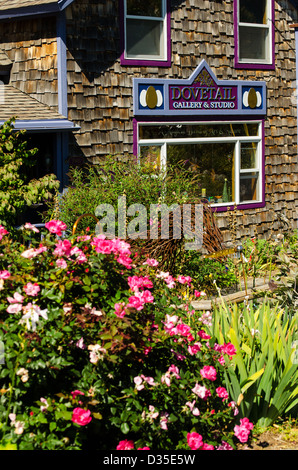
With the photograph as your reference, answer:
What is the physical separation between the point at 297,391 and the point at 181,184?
15.8 feet

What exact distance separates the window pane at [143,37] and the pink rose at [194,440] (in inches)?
332

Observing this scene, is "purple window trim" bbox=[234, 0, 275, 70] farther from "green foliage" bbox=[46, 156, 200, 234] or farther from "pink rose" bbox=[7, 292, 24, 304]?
"pink rose" bbox=[7, 292, 24, 304]

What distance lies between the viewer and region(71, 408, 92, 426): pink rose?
3844mm

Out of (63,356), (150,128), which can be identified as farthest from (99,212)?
(63,356)

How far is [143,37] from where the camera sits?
38.3 ft

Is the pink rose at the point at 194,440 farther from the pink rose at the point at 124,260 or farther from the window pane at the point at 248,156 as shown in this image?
the window pane at the point at 248,156

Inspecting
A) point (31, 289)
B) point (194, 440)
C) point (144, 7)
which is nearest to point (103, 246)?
point (31, 289)

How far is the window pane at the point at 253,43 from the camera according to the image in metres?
13.2

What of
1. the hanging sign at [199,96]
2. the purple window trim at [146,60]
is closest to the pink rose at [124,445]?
the hanging sign at [199,96]

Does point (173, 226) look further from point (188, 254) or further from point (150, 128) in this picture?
point (150, 128)

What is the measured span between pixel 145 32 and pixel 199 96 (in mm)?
1525

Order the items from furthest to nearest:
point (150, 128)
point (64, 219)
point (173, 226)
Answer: point (150, 128) < point (64, 219) < point (173, 226)

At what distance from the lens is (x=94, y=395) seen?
13.2ft

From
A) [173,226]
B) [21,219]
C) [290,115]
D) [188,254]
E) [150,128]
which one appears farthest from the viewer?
[290,115]
